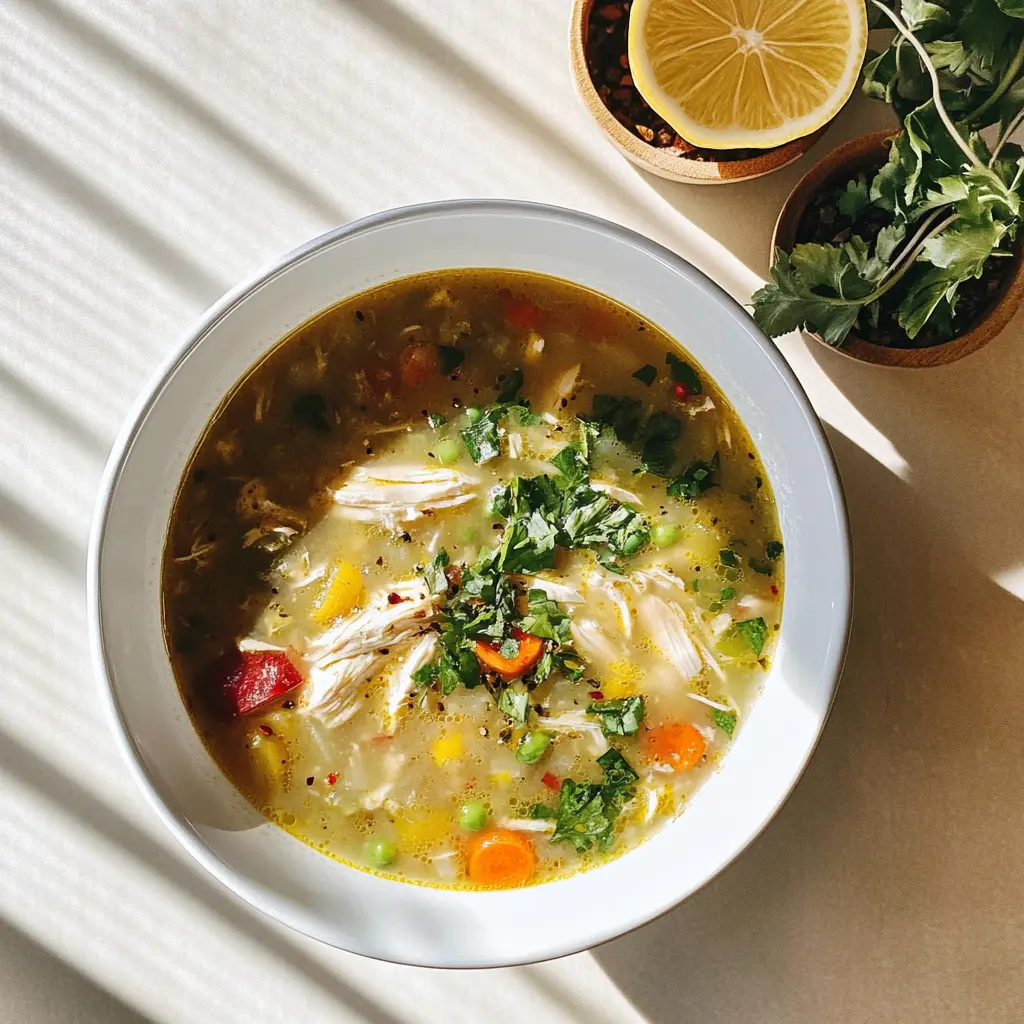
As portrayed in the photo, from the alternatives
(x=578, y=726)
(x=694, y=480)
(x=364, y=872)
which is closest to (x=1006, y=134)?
(x=694, y=480)

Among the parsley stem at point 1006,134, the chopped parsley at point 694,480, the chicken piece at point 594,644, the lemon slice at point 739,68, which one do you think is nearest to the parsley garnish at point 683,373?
the chopped parsley at point 694,480

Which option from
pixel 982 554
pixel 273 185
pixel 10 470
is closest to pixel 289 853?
pixel 10 470

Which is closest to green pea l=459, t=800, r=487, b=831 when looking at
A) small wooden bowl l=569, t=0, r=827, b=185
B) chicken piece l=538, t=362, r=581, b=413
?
chicken piece l=538, t=362, r=581, b=413

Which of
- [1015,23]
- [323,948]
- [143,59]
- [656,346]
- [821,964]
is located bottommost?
[821,964]

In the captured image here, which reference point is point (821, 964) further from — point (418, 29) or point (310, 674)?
point (418, 29)

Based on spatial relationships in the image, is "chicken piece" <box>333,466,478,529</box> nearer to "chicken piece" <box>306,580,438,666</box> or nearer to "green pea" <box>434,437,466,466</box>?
"green pea" <box>434,437,466,466</box>

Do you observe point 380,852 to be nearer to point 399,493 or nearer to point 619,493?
point 399,493
